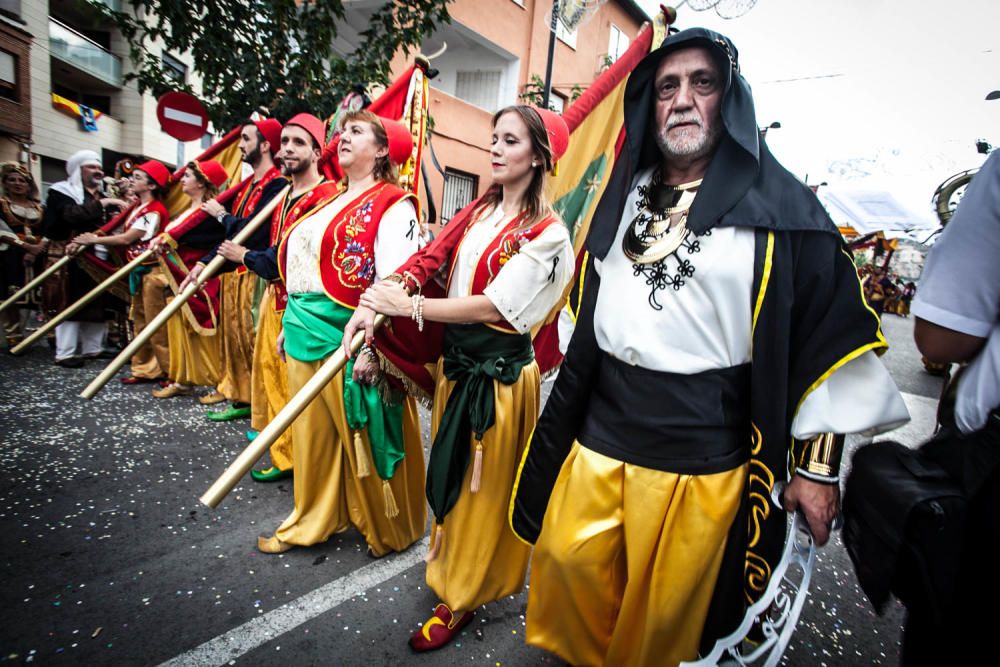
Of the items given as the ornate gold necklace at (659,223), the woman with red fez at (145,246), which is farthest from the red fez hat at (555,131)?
the woman with red fez at (145,246)

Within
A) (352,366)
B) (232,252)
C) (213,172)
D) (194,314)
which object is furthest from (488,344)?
(213,172)

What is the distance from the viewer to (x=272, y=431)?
5.12 feet

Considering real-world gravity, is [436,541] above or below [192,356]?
below

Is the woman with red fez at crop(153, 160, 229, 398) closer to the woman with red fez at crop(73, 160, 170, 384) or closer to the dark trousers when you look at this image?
the woman with red fez at crop(73, 160, 170, 384)

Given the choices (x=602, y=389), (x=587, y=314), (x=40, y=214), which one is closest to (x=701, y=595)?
(x=602, y=389)

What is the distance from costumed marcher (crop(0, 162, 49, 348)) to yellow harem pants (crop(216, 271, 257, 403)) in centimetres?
348

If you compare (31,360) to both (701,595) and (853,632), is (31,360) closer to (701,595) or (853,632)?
(701,595)

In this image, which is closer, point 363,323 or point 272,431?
point 272,431

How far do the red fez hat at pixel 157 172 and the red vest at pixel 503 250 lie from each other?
464cm

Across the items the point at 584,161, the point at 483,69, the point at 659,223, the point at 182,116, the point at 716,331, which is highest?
the point at 483,69

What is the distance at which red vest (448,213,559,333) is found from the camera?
1.88 meters

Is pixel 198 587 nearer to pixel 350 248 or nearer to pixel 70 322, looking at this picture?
pixel 350 248

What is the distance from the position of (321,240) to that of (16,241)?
5.90 meters

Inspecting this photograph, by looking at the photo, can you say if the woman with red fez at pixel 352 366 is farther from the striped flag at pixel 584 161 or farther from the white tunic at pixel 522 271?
the striped flag at pixel 584 161
